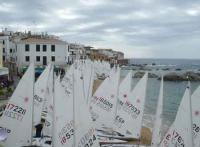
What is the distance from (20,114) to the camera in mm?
18578

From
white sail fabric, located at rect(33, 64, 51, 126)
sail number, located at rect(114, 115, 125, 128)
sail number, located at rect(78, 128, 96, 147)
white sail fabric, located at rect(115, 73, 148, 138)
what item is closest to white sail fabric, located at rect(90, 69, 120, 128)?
sail number, located at rect(114, 115, 125, 128)

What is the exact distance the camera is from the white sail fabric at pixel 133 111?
2691cm

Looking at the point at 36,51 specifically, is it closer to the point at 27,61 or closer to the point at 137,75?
the point at 27,61

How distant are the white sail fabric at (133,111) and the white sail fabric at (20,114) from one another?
9.60 m

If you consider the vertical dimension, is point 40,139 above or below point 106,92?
below

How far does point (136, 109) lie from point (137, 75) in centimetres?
9805

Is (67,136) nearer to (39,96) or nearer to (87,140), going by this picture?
(87,140)

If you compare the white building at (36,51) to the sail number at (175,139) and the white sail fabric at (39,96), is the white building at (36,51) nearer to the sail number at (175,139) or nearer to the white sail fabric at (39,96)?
the white sail fabric at (39,96)

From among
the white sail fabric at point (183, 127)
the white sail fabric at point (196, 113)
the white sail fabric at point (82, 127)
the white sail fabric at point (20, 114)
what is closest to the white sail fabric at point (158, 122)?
the white sail fabric at point (196, 113)

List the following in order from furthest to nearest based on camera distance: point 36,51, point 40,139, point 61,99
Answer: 1. point 36,51
2. point 40,139
3. point 61,99

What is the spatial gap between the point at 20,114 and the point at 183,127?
6645 millimetres

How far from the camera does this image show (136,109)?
2700cm

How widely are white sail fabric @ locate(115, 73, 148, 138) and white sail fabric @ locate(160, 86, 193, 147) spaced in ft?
28.4

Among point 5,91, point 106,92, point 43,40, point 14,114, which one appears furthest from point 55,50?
point 14,114
